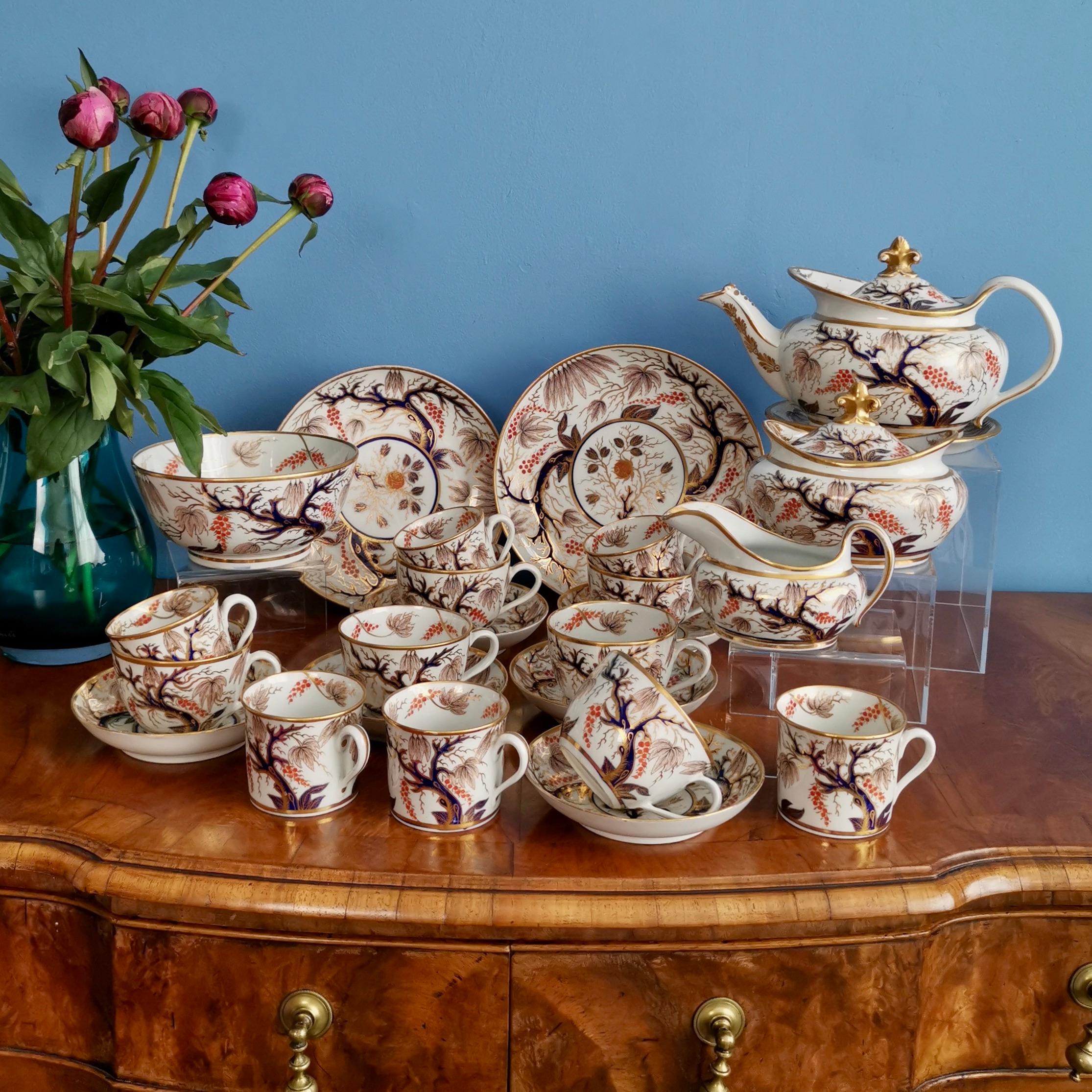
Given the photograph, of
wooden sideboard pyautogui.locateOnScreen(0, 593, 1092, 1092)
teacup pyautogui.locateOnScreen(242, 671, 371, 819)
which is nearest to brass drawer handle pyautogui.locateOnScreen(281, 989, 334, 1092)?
wooden sideboard pyautogui.locateOnScreen(0, 593, 1092, 1092)

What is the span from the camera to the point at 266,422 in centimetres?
132

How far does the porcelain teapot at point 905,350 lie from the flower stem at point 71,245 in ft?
2.05

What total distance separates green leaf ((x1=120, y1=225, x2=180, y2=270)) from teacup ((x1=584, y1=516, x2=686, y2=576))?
1.58ft

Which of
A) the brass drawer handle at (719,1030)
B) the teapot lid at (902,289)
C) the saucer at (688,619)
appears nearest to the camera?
the brass drawer handle at (719,1030)

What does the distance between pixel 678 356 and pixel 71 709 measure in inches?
28.4

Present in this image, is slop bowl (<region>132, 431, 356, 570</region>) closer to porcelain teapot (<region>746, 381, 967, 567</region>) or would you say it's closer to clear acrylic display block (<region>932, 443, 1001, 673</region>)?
porcelain teapot (<region>746, 381, 967, 567</region>)

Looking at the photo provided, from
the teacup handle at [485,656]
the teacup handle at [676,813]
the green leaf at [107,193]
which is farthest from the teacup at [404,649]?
the green leaf at [107,193]

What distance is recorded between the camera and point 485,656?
1043mm

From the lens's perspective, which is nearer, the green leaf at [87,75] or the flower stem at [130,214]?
the flower stem at [130,214]

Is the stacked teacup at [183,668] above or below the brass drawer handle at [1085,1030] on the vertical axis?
above

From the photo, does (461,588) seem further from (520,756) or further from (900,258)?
(900,258)

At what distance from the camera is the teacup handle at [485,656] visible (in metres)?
1.00

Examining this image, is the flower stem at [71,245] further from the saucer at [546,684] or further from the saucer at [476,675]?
the saucer at [546,684]

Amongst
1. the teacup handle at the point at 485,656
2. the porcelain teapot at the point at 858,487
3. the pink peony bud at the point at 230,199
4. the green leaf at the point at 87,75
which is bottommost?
the teacup handle at the point at 485,656
